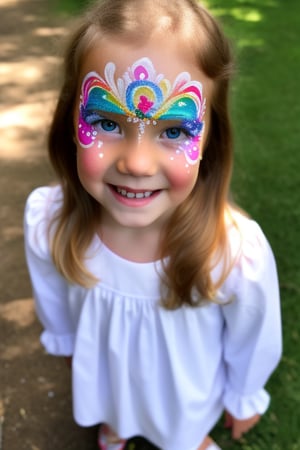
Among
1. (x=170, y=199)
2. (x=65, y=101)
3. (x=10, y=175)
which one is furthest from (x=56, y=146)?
(x=10, y=175)

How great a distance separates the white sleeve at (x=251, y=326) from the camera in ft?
5.21

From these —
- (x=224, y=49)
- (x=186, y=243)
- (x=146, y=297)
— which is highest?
(x=224, y=49)

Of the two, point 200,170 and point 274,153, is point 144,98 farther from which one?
point 274,153

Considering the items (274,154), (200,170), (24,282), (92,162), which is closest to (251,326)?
(200,170)

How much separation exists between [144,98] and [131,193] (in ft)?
0.82

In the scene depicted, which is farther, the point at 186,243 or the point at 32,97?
the point at 32,97

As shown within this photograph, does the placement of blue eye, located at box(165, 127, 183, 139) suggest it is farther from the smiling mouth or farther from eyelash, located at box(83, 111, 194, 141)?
the smiling mouth

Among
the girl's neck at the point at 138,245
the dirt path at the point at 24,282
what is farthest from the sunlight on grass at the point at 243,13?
the girl's neck at the point at 138,245

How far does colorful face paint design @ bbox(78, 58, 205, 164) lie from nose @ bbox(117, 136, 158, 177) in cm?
3

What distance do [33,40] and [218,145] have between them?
4411 millimetres

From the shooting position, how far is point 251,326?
5.58 feet

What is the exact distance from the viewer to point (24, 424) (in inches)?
90.0

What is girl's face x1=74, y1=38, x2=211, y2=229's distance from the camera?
1266 mm

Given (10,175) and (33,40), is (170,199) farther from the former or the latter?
(33,40)
